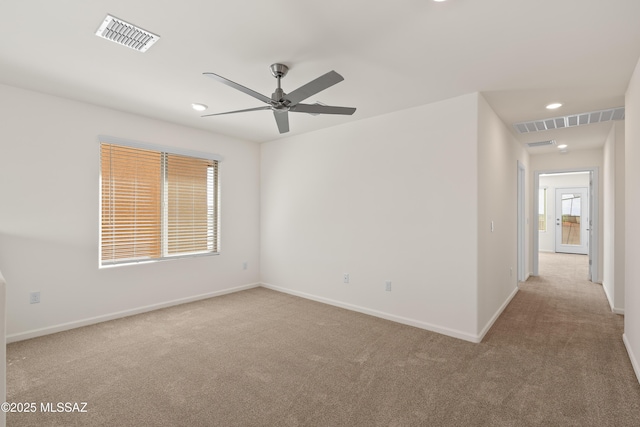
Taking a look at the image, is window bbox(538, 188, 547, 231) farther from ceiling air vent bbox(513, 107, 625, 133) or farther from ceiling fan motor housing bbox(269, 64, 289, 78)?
ceiling fan motor housing bbox(269, 64, 289, 78)

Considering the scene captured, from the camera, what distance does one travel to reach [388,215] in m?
3.96

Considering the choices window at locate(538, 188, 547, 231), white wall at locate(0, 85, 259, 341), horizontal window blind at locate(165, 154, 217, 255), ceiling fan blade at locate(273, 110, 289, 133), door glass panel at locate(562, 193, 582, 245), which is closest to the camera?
ceiling fan blade at locate(273, 110, 289, 133)

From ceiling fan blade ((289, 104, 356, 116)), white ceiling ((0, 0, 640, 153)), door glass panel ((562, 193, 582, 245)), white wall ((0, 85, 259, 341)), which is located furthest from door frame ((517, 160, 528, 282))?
white wall ((0, 85, 259, 341))

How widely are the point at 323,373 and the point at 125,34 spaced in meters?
2.94

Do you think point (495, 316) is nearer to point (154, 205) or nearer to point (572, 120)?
point (572, 120)

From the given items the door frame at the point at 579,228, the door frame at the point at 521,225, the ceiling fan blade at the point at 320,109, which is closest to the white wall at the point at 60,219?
the ceiling fan blade at the point at 320,109

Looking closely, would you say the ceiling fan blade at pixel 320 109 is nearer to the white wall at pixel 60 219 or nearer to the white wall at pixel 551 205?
the white wall at pixel 60 219

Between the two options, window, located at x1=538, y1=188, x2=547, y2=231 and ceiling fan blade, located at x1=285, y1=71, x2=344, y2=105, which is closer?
ceiling fan blade, located at x1=285, y1=71, x2=344, y2=105

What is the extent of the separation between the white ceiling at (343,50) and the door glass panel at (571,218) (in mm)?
7924

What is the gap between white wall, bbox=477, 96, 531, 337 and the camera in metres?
3.39

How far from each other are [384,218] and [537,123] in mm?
2464

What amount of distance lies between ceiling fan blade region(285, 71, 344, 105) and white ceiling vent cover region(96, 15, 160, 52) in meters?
1.05

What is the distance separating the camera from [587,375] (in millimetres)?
2551

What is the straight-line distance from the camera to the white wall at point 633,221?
259cm
